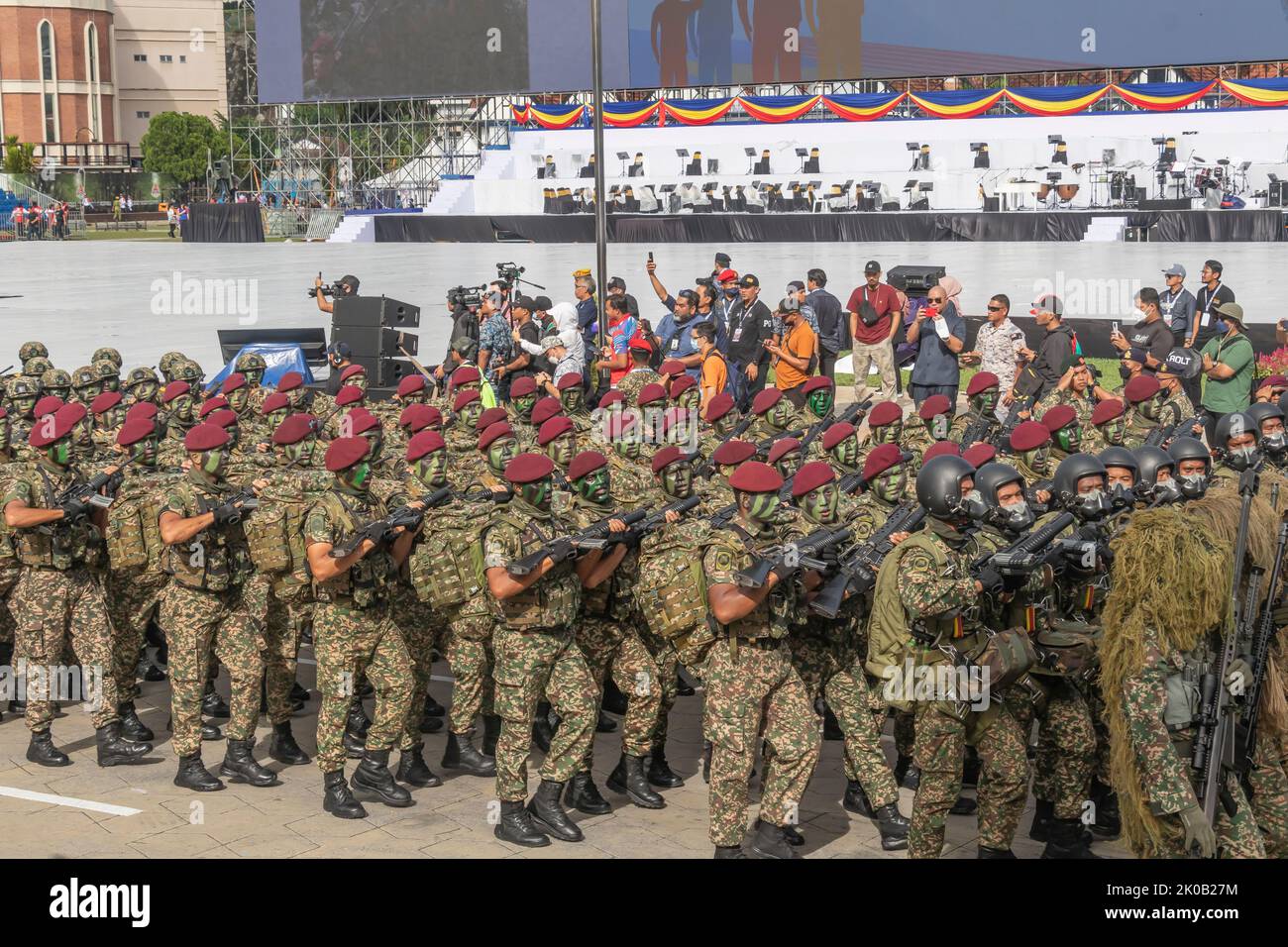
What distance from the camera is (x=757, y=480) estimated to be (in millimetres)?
6992

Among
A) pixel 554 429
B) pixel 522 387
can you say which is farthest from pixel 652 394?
pixel 554 429

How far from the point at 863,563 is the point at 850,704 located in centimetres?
70

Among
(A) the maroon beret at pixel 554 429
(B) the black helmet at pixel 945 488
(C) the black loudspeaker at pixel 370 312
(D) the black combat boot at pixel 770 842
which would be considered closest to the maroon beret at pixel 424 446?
(A) the maroon beret at pixel 554 429

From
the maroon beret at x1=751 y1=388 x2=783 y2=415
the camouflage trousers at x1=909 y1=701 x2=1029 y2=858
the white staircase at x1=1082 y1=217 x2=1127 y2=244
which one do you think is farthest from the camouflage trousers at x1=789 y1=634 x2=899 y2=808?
the white staircase at x1=1082 y1=217 x2=1127 y2=244

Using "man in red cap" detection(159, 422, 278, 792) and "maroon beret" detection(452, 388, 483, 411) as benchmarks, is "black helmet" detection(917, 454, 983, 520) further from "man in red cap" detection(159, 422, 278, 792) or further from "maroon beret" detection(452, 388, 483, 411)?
"maroon beret" detection(452, 388, 483, 411)

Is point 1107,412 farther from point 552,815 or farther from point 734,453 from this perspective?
point 552,815

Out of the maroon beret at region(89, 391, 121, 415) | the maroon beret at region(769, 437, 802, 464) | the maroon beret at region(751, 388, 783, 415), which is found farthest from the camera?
the maroon beret at region(89, 391, 121, 415)

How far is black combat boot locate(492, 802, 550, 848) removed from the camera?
7383 millimetres

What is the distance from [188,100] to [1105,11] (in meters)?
76.7

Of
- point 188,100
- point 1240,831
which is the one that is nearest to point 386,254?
point 1240,831

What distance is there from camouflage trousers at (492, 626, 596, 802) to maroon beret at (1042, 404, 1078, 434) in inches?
140

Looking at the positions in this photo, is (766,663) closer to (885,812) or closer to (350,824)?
(885,812)
